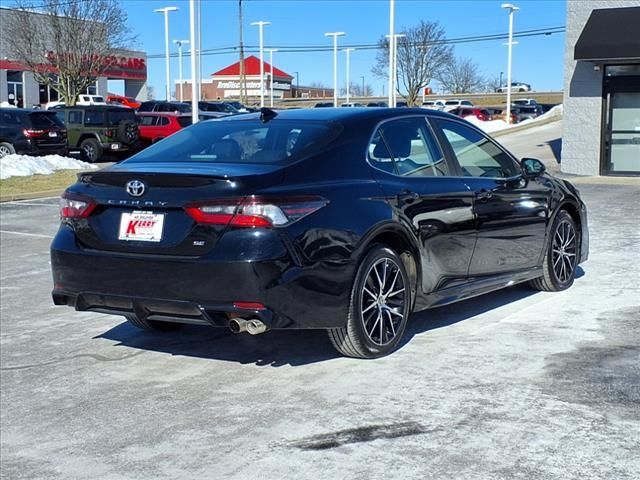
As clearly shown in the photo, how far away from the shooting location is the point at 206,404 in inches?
187

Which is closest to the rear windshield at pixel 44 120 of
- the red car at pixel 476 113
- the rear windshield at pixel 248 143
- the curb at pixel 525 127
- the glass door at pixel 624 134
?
the glass door at pixel 624 134

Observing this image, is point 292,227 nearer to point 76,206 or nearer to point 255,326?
point 255,326

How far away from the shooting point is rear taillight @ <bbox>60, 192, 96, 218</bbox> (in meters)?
5.19

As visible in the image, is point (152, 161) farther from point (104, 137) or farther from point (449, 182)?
point (104, 137)

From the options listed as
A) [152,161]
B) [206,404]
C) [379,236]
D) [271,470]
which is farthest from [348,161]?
[271,470]

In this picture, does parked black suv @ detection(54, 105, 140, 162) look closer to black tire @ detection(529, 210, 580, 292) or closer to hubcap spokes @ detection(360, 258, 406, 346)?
black tire @ detection(529, 210, 580, 292)

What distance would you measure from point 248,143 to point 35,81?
52.1 meters

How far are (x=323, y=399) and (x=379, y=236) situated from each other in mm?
1172

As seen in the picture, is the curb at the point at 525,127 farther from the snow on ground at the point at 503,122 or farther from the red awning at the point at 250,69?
the red awning at the point at 250,69

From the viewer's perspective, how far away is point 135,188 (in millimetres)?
4977

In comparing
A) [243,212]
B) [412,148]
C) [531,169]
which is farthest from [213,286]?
[531,169]

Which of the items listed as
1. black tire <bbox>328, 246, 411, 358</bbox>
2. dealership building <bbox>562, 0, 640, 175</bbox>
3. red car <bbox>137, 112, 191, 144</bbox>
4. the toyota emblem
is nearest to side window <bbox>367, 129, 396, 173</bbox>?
black tire <bbox>328, 246, 411, 358</bbox>

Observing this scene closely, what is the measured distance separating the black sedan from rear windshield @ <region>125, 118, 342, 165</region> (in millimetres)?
14

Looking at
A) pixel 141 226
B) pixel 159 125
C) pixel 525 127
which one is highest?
pixel 159 125
